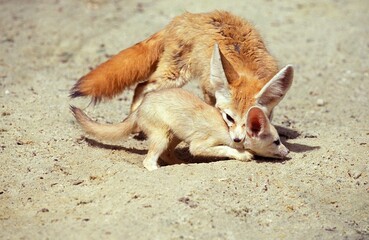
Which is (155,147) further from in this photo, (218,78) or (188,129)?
(218,78)

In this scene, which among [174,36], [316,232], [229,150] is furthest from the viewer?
[174,36]

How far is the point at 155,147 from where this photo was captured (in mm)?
5797

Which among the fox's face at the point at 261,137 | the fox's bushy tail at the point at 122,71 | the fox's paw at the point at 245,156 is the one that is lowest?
the fox's paw at the point at 245,156

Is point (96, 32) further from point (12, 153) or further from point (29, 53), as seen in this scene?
point (12, 153)

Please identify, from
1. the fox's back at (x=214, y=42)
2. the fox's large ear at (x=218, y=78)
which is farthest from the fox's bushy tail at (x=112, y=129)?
the fox's back at (x=214, y=42)

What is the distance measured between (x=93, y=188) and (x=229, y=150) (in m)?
1.25

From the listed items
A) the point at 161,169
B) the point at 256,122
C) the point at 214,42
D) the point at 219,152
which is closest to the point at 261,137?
the point at 256,122

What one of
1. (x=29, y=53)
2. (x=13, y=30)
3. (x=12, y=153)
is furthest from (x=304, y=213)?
(x=13, y=30)

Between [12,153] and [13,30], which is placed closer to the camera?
[12,153]

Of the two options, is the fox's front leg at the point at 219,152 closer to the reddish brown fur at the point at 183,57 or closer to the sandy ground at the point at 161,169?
the sandy ground at the point at 161,169

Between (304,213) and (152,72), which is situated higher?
(152,72)

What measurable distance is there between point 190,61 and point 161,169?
1.59 metres

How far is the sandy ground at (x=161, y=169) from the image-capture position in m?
4.68

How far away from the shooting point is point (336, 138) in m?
6.34
